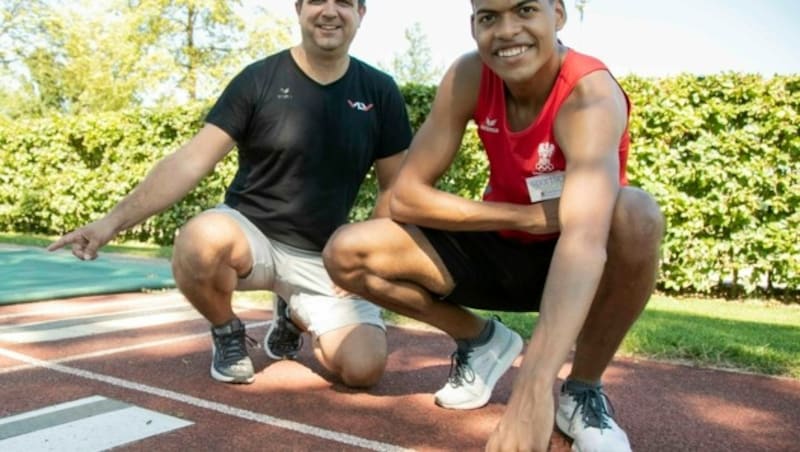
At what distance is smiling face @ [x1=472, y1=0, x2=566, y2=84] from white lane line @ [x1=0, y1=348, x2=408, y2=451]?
1188 millimetres

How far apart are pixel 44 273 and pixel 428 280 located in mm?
5170

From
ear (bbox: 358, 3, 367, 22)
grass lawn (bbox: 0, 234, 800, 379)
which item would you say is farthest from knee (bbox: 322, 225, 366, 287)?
grass lawn (bbox: 0, 234, 800, 379)

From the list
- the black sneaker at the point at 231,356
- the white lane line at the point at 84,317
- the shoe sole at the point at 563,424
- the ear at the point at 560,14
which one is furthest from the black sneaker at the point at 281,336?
the ear at the point at 560,14

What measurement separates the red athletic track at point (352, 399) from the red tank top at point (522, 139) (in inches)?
29.0

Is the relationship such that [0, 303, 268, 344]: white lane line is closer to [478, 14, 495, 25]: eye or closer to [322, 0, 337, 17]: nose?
[322, 0, 337, 17]: nose

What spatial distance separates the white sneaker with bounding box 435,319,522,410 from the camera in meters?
2.65

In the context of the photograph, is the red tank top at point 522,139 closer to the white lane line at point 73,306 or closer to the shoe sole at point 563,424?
the shoe sole at point 563,424

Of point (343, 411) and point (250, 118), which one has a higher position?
point (250, 118)

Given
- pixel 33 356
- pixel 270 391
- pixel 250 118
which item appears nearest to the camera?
pixel 270 391

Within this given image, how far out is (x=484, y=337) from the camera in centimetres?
274

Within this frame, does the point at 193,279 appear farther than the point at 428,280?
Yes

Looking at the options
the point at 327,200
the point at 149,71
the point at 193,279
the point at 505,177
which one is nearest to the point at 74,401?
the point at 193,279

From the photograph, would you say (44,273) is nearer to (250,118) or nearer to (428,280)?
(250,118)

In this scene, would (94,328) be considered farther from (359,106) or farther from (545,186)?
(545,186)
